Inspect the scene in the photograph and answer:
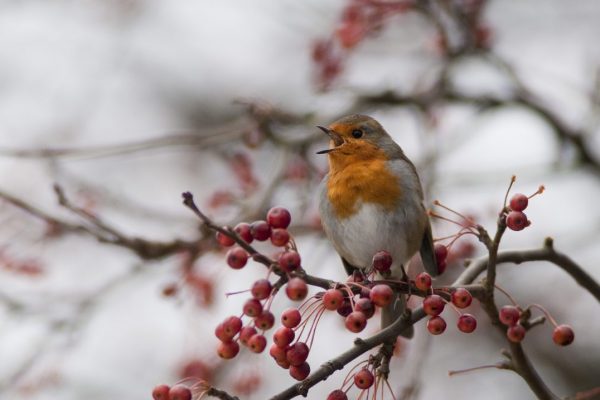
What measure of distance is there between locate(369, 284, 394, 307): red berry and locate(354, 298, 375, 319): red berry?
27 mm

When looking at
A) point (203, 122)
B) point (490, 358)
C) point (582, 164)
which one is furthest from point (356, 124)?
point (203, 122)

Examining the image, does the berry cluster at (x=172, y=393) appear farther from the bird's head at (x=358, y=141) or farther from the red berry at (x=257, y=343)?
the bird's head at (x=358, y=141)

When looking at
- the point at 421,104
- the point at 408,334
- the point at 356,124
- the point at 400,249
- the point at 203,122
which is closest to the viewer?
the point at 408,334

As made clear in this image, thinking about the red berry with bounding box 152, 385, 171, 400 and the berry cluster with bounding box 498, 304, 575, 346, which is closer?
the red berry with bounding box 152, 385, 171, 400

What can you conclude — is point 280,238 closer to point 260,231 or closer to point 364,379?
point 260,231

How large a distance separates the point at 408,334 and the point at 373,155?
994mm

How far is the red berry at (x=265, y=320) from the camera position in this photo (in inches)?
79.8

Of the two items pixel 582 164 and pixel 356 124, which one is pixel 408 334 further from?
pixel 582 164

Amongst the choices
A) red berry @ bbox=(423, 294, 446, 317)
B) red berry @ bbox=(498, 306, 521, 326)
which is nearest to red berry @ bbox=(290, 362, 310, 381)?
red berry @ bbox=(423, 294, 446, 317)

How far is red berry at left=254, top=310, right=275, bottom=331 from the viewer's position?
2.03 meters

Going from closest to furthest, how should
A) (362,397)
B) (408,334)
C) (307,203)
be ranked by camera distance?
(362,397) < (408,334) < (307,203)

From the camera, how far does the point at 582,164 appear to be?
16.7ft

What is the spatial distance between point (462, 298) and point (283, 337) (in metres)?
0.51

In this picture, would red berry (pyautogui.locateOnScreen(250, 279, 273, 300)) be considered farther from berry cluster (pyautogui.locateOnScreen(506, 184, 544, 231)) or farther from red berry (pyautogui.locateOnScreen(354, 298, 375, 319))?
berry cluster (pyautogui.locateOnScreen(506, 184, 544, 231))
